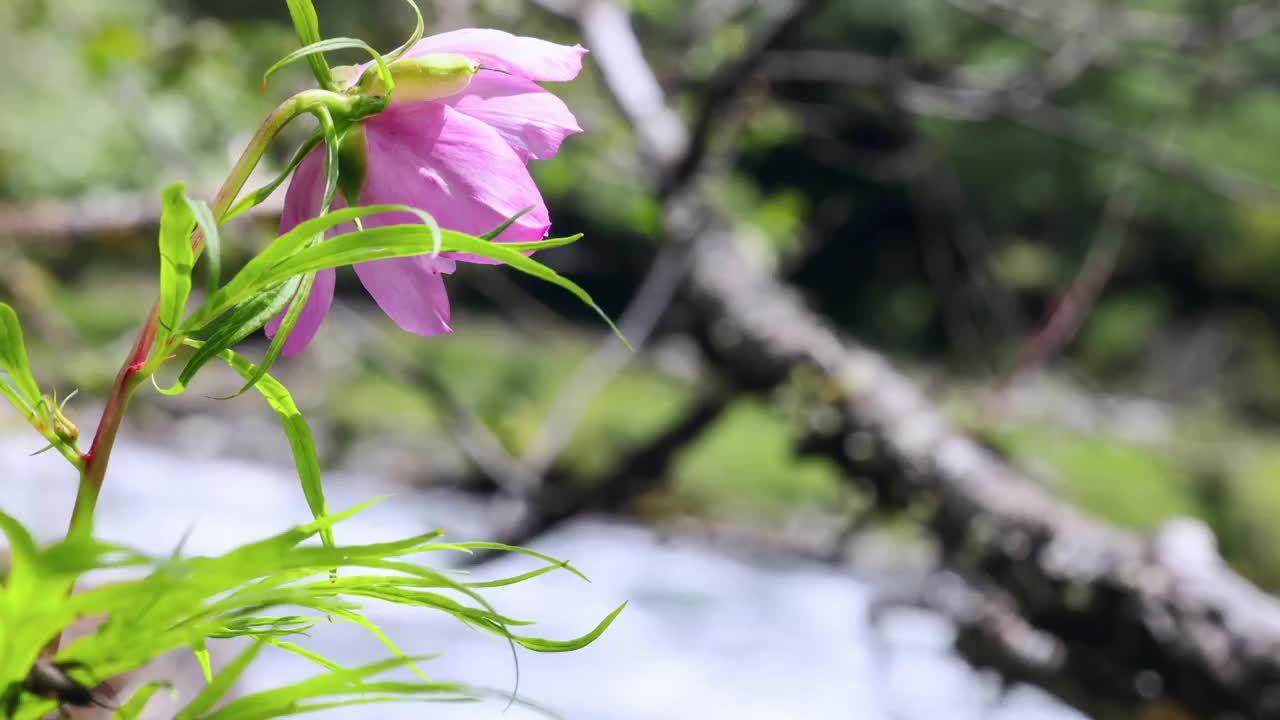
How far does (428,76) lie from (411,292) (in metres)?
0.03

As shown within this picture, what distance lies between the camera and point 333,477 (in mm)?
2049

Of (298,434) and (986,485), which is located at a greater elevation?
(986,485)

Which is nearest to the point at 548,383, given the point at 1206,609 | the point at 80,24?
the point at 80,24

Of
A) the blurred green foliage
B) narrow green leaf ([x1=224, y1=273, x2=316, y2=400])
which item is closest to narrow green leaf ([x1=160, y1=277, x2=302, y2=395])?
narrow green leaf ([x1=224, y1=273, x2=316, y2=400])

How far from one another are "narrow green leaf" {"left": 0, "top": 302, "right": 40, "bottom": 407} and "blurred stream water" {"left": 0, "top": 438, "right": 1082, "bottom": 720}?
0.48ft

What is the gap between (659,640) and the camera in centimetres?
85

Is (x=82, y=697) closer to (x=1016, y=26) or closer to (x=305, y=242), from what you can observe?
(x=305, y=242)

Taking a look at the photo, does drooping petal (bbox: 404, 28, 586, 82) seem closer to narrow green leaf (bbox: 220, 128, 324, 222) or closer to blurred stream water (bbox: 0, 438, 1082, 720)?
narrow green leaf (bbox: 220, 128, 324, 222)

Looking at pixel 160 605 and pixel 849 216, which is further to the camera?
pixel 849 216

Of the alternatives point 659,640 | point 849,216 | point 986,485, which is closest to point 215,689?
point 986,485

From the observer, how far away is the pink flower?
0.52 feet

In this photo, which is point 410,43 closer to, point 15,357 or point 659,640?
point 15,357

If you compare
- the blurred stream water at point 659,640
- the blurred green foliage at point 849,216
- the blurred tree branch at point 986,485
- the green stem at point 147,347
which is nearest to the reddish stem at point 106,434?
the green stem at point 147,347

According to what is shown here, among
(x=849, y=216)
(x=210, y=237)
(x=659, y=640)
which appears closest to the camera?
(x=210, y=237)
